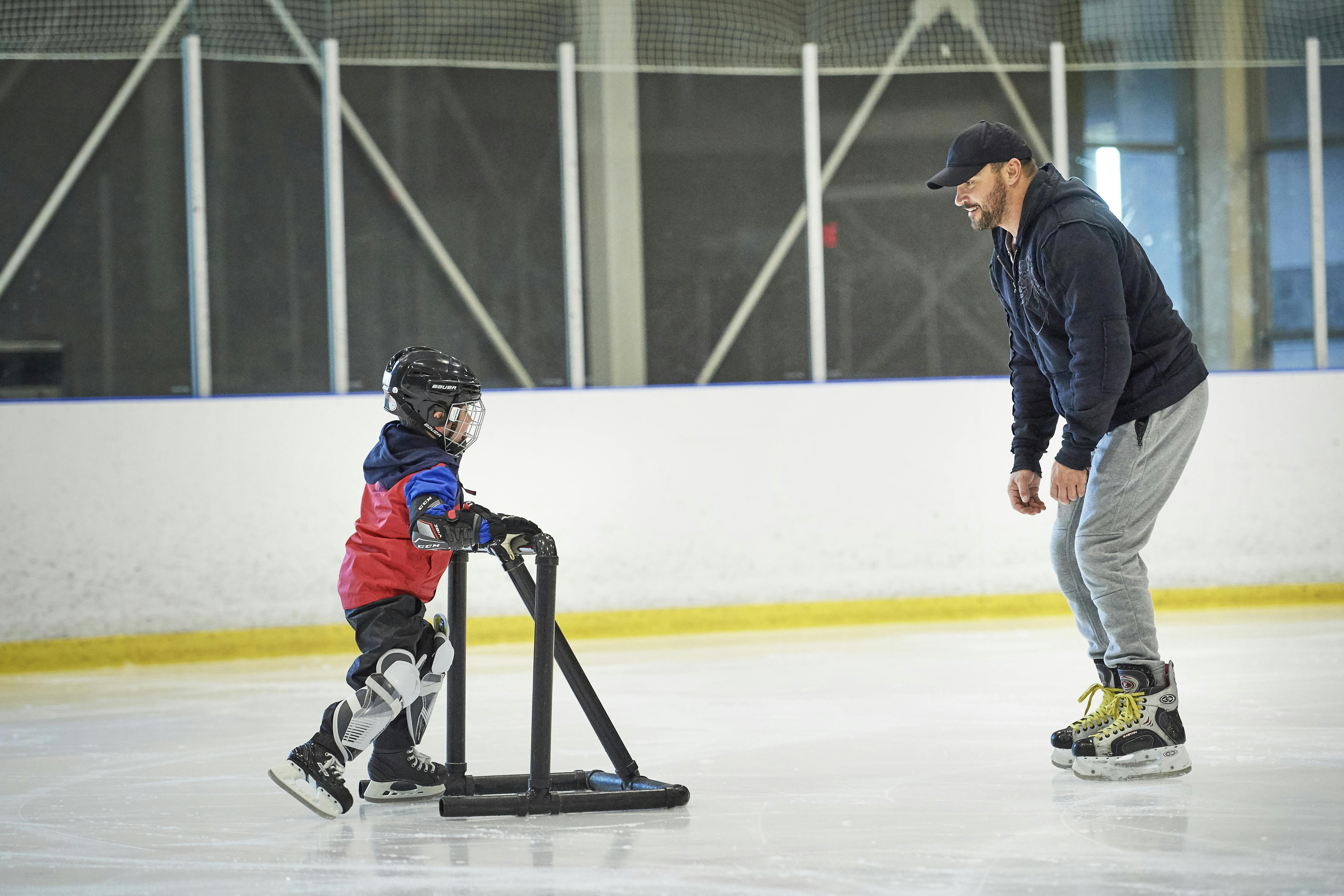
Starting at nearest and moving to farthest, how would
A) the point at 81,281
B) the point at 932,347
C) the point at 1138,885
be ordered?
1. the point at 1138,885
2. the point at 81,281
3. the point at 932,347

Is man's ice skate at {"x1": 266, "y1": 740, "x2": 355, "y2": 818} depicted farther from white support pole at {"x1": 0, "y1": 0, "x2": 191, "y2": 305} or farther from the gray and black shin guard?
white support pole at {"x1": 0, "y1": 0, "x2": 191, "y2": 305}

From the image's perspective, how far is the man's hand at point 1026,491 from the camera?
2.90 metres

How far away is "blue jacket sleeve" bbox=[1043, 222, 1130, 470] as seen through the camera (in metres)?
2.60

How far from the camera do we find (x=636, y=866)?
2.21 m

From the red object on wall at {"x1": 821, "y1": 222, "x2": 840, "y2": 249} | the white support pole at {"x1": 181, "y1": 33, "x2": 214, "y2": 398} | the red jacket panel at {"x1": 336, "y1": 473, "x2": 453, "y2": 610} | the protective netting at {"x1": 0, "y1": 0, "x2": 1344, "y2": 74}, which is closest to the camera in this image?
the red jacket panel at {"x1": 336, "y1": 473, "x2": 453, "y2": 610}

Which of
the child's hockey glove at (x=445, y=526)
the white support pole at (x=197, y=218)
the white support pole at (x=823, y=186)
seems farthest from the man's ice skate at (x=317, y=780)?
the white support pole at (x=823, y=186)

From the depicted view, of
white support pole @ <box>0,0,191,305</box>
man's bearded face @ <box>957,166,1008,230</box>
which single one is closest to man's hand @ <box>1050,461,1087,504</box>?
man's bearded face @ <box>957,166,1008,230</box>

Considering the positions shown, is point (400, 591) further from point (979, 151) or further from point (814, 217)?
point (814, 217)

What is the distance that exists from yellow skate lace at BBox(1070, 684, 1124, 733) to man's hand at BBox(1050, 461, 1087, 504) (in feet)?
1.36

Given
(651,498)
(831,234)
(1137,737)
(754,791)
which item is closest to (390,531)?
(754,791)

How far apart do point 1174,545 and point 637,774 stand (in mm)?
4013

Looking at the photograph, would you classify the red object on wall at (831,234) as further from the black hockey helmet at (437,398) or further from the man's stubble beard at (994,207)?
the black hockey helmet at (437,398)

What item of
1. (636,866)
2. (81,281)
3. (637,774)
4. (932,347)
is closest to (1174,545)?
(932,347)

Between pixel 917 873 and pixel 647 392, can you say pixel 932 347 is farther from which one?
pixel 917 873
